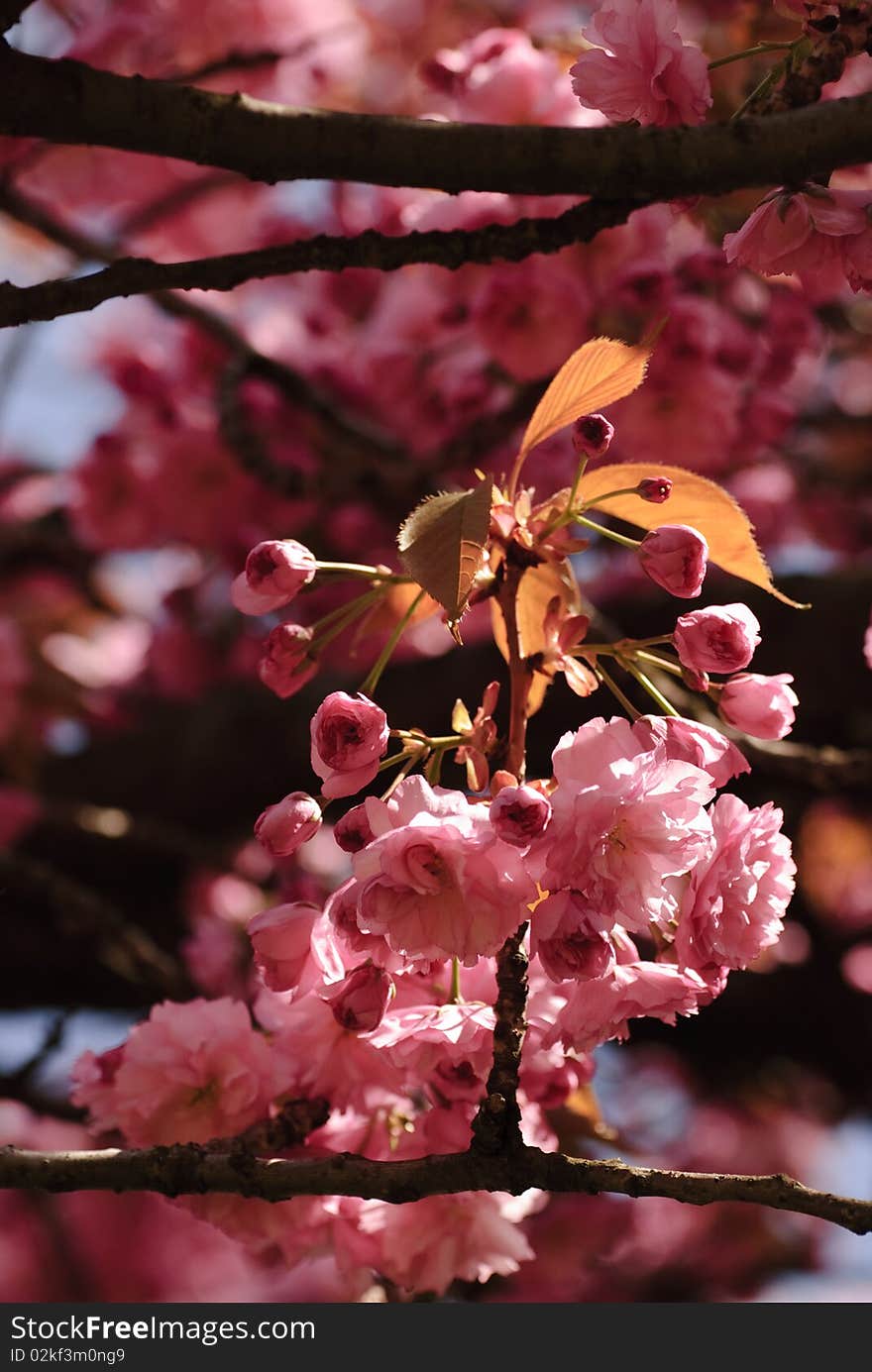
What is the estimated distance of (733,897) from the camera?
891mm

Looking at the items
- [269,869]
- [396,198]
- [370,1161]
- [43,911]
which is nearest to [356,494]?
[396,198]

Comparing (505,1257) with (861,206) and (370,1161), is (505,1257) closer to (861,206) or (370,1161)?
(370,1161)

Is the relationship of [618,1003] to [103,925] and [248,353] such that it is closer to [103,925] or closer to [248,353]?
[103,925]

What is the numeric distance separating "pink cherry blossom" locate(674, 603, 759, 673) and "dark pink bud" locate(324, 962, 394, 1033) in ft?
0.97

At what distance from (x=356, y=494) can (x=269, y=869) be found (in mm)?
876

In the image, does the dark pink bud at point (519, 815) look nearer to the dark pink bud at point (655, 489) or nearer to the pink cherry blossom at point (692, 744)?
the pink cherry blossom at point (692, 744)

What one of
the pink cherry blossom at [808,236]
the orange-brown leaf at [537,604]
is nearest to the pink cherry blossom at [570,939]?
the orange-brown leaf at [537,604]

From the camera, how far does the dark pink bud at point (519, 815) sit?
0.81m

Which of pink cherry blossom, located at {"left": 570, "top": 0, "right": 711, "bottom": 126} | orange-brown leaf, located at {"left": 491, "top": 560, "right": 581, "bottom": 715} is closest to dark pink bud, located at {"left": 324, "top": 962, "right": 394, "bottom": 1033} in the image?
orange-brown leaf, located at {"left": 491, "top": 560, "right": 581, "bottom": 715}

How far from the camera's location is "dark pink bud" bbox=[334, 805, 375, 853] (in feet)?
2.92

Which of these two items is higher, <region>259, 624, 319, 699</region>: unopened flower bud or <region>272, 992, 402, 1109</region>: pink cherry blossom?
<region>259, 624, 319, 699</region>: unopened flower bud

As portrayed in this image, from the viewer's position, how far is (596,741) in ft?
2.83

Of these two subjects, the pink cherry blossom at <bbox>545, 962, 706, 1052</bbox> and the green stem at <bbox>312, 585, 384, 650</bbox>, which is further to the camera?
the green stem at <bbox>312, 585, 384, 650</bbox>

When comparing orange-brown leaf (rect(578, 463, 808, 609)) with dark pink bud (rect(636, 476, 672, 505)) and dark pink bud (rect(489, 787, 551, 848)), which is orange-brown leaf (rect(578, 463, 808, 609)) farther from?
dark pink bud (rect(489, 787, 551, 848))
